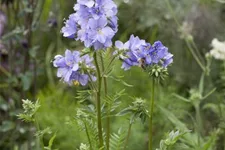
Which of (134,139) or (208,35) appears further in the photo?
(208,35)

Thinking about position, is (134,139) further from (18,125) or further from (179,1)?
(179,1)

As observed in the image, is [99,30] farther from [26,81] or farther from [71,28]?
[26,81]

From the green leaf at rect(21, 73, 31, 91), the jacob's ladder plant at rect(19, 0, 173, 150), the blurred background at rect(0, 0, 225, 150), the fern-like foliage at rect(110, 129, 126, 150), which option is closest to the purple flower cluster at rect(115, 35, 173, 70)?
the jacob's ladder plant at rect(19, 0, 173, 150)

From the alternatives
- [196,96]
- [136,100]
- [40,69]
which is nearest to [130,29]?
[40,69]

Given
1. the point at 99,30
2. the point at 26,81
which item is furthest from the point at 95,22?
the point at 26,81

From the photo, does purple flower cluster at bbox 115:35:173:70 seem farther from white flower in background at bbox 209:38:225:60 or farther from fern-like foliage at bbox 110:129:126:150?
white flower in background at bbox 209:38:225:60
